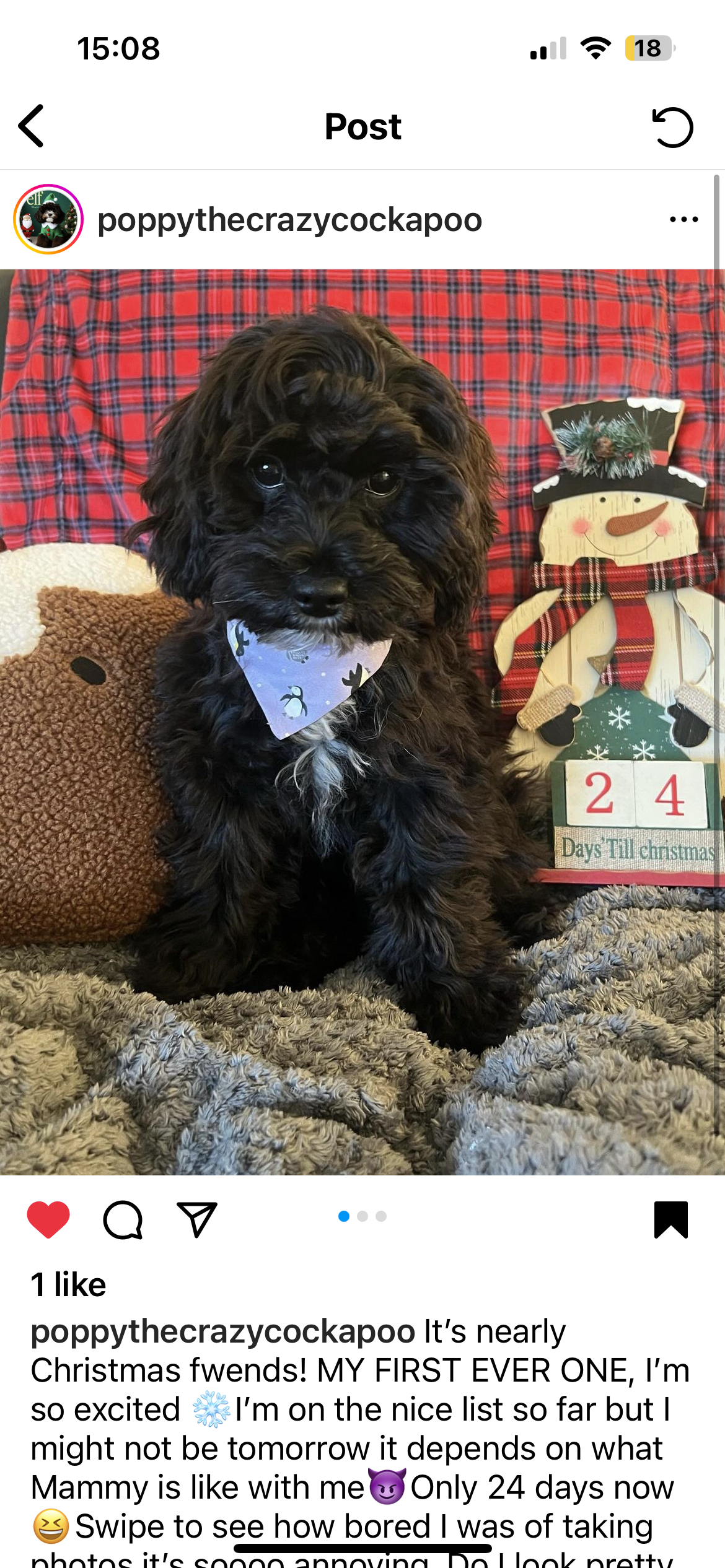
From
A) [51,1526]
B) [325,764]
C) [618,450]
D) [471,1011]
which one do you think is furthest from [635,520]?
[51,1526]

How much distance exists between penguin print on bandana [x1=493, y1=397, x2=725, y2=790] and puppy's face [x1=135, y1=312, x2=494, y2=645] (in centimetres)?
61

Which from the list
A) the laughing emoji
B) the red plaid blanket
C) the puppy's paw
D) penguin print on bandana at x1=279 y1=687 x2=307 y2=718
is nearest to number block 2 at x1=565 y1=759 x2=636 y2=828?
the red plaid blanket

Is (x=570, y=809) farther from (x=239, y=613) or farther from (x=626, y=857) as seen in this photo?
(x=239, y=613)

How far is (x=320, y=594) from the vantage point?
133 centimetres

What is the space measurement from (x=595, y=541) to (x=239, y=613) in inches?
38.0

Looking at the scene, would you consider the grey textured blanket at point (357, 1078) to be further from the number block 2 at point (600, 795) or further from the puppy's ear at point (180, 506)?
the puppy's ear at point (180, 506)

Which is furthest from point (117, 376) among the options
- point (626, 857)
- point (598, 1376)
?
point (598, 1376)

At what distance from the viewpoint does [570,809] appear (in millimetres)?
1992

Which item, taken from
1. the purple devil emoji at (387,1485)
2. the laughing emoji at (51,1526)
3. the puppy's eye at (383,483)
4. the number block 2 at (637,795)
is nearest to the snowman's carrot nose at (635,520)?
the number block 2 at (637,795)

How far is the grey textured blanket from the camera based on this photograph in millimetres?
1144

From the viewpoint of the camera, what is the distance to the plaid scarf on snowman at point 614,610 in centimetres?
203

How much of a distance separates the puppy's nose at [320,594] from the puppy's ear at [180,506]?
22cm

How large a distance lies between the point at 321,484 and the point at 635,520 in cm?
90

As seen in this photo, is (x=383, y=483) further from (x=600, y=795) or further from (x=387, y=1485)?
(x=387, y=1485)
